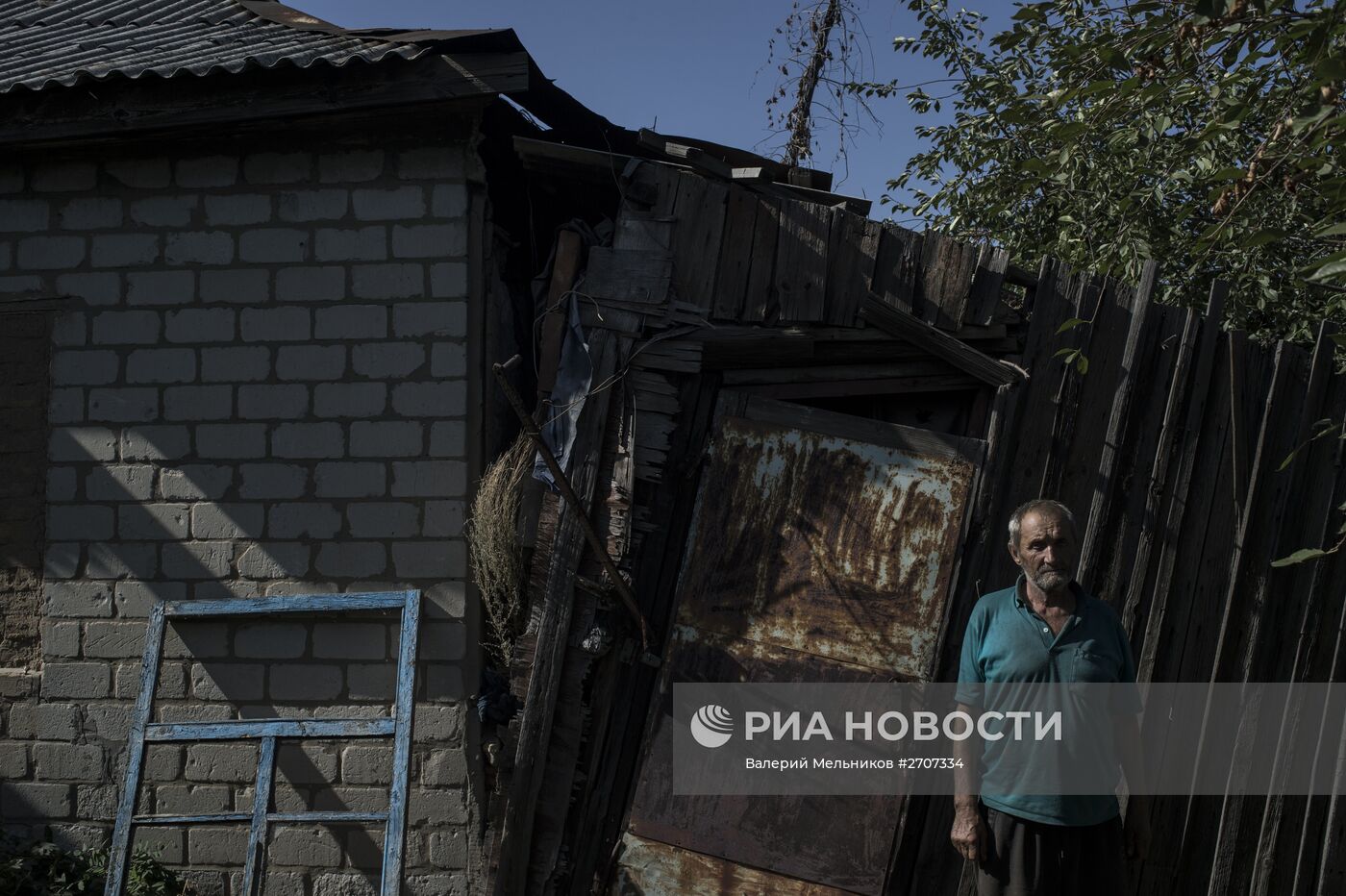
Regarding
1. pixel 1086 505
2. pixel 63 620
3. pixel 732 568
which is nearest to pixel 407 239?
pixel 732 568

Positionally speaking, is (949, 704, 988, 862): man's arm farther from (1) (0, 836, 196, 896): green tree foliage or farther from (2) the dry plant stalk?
(1) (0, 836, 196, 896): green tree foliage

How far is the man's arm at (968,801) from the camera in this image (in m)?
3.34

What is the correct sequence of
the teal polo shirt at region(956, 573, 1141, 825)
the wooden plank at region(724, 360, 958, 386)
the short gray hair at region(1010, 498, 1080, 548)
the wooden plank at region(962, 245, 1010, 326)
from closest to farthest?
the teal polo shirt at region(956, 573, 1141, 825), the short gray hair at region(1010, 498, 1080, 548), the wooden plank at region(962, 245, 1010, 326), the wooden plank at region(724, 360, 958, 386)

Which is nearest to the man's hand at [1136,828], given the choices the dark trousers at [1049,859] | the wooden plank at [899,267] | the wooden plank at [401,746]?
the dark trousers at [1049,859]

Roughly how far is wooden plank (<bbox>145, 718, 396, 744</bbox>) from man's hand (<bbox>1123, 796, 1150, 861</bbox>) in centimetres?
286

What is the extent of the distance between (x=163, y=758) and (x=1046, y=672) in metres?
3.90

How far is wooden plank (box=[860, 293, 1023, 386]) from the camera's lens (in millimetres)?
4391

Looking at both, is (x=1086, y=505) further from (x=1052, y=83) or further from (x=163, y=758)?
(x=163, y=758)

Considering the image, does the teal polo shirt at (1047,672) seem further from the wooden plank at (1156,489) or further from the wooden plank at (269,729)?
the wooden plank at (269,729)

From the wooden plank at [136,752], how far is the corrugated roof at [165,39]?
2432mm

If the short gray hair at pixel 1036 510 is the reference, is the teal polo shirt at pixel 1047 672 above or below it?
below

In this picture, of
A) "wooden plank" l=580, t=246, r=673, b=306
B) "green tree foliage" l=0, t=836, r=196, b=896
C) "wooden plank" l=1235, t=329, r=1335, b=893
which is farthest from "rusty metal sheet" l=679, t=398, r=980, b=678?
"green tree foliage" l=0, t=836, r=196, b=896

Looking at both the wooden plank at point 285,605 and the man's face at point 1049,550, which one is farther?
the wooden plank at point 285,605

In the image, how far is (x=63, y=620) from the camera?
4.87 meters
